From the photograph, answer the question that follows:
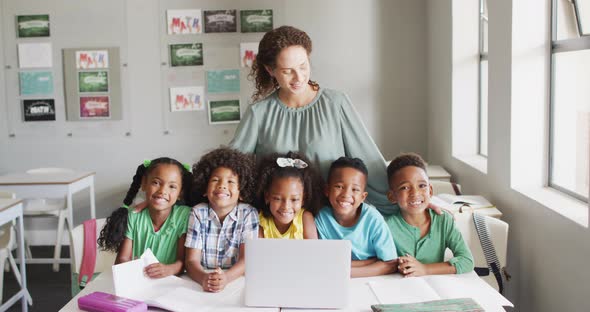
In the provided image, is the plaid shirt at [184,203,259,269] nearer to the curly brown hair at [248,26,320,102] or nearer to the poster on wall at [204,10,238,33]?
the curly brown hair at [248,26,320,102]

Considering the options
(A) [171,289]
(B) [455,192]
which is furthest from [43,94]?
(A) [171,289]

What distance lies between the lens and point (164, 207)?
6.76 ft

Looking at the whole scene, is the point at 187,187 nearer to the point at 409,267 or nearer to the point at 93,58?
the point at 409,267

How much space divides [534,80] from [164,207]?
1.84 metres

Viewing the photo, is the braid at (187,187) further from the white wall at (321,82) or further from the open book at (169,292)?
the white wall at (321,82)

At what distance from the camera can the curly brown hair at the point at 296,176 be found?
2.06 meters

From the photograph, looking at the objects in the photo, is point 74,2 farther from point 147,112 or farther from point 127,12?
point 147,112

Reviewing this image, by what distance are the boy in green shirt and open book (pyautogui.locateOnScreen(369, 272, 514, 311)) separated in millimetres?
203

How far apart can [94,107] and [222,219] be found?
3299mm

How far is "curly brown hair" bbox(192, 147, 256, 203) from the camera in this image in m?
2.07

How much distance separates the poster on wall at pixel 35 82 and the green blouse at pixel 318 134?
129 inches

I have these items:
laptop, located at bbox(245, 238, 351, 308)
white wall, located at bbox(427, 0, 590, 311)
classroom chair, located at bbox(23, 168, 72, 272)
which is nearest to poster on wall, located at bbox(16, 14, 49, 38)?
classroom chair, located at bbox(23, 168, 72, 272)

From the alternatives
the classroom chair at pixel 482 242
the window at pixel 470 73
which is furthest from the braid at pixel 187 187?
the window at pixel 470 73

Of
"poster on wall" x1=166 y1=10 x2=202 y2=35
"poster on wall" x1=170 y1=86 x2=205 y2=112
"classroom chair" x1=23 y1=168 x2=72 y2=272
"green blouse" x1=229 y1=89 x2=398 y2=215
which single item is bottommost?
"classroom chair" x1=23 y1=168 x2=72 y2=272
